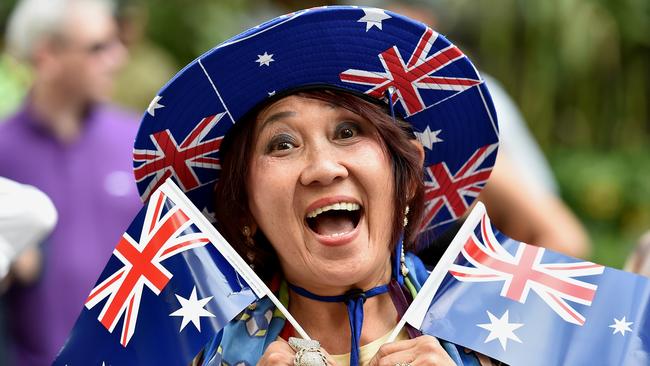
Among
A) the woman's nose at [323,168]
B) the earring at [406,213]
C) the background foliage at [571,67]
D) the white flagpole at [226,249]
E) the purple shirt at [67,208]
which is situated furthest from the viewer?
the background foliage at [571,67]

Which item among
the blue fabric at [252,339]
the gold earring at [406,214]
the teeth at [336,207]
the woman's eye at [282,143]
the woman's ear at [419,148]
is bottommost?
the blue fabric at [252,339]

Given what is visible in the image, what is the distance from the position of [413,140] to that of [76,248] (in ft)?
8.17

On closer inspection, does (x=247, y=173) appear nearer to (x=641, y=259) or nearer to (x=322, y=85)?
(x=322, y=85)

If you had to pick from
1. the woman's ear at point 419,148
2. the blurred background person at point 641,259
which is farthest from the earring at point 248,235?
the blurred background person at point 641,259

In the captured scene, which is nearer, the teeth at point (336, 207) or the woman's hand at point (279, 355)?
the woman's hand at point (279, 355)

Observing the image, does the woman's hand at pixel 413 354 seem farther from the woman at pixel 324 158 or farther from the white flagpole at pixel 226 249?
the white flagpole at pixel 226 249

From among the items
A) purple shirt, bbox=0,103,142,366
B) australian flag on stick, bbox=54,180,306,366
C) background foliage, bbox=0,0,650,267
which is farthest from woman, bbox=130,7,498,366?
background foliage, bbox=0,0,650,267

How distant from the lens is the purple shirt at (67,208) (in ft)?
17.1

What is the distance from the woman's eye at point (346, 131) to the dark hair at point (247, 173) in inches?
1.6

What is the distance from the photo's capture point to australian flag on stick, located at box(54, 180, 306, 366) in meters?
2.93

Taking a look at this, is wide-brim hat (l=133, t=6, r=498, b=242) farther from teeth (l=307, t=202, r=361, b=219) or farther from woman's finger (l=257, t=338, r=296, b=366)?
woman's finger (l=257, t=338, r=296, b=366)

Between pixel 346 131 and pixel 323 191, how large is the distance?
178 mm

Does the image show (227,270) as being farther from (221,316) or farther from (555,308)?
(555,308)

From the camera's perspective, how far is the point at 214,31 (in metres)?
9.64
